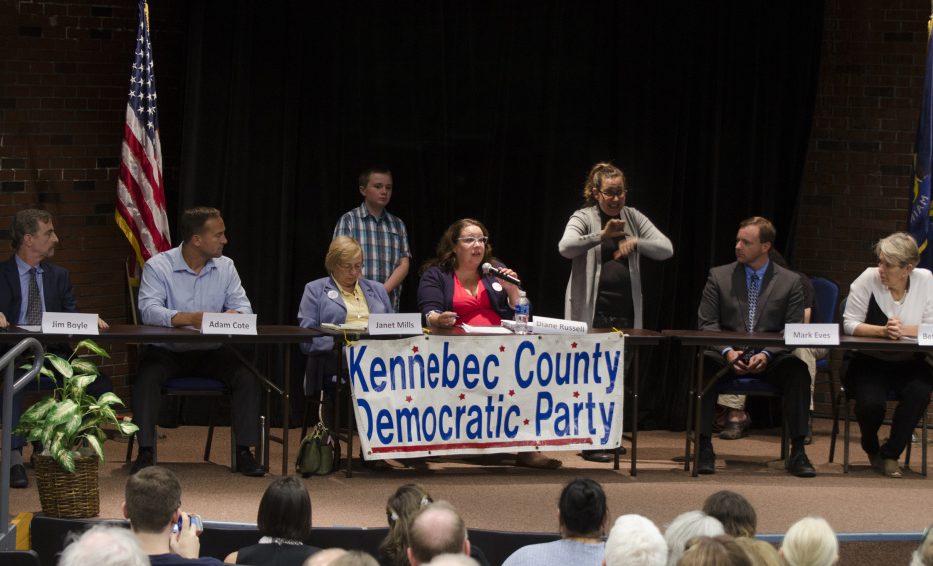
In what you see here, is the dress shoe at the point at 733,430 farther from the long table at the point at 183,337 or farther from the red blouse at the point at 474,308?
the long table at the point at 183,337

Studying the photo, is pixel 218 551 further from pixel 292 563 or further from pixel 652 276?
pixel 652 276

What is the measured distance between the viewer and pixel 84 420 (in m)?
5.88

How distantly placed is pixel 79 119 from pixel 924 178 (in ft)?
15.3

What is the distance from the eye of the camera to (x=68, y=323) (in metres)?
6.11

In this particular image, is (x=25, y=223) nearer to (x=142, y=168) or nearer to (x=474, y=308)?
(x=142, y=168)

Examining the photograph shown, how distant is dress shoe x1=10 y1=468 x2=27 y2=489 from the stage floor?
1.5 inches

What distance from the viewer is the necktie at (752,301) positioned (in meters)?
6.98

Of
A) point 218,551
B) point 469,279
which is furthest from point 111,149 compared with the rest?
point 218,551

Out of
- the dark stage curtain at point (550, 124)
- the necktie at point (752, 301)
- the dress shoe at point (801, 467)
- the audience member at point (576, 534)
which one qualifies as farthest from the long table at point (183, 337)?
the audience member at point (576, 534)

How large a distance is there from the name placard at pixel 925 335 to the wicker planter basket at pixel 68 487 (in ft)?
12.7

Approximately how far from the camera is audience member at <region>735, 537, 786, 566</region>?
3.27m

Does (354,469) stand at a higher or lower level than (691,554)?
lower

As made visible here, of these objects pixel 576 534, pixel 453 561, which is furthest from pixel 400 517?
pixel 453 561

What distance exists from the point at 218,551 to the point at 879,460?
12.5 feet
